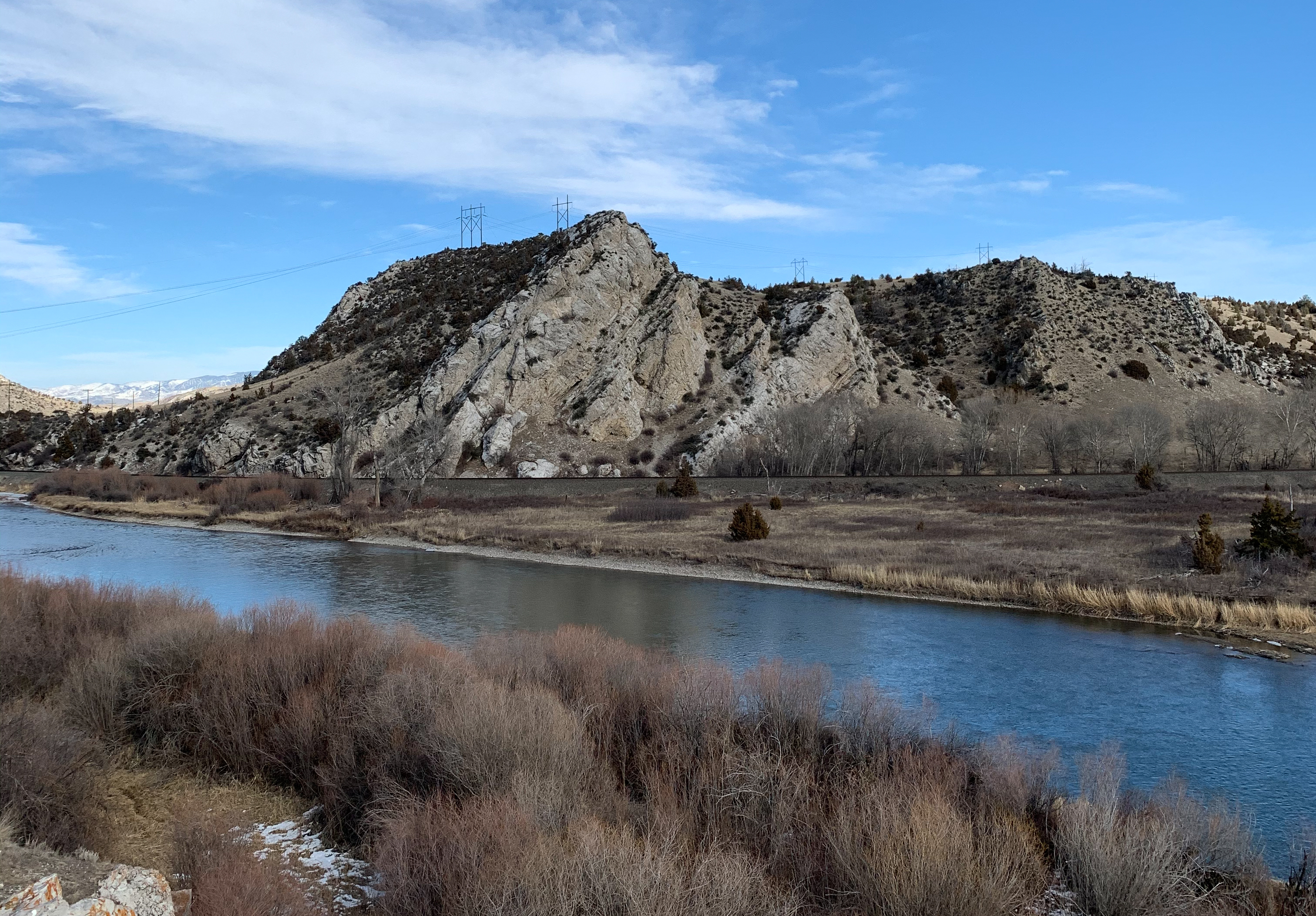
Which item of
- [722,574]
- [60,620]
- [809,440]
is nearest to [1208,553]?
[722,574]

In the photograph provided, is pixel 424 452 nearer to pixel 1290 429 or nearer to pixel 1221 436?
pixel 1221 436

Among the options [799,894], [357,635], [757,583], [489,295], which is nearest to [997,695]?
[799,894]

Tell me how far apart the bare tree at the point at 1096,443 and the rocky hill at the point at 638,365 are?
34.7 ft

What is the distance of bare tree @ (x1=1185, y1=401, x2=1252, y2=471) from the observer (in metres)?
56.2

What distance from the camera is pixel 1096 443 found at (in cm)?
5672

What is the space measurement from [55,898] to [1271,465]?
68942 millimetres

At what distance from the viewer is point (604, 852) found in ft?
18.9

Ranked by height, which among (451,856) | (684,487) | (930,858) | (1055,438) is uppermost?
(1055,438)

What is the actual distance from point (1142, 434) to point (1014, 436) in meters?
8.23

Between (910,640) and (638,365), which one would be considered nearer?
(910,640)

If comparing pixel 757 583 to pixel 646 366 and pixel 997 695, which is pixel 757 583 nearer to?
pixel 997 695

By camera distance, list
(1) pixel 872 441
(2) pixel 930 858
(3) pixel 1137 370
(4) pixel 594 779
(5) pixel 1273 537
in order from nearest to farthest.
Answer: (2) pixel 930 858 → (4) pixel 594 779 → (5) pixel 1273 537 → (1) pixel 872 441 → (3) pixel 1137 370

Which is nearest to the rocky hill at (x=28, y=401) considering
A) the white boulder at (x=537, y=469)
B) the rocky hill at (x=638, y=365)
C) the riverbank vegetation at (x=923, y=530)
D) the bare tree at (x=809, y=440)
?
Answer: the rocky hill at (x=638, y=365)

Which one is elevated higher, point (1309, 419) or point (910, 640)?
point (1309, 419)
